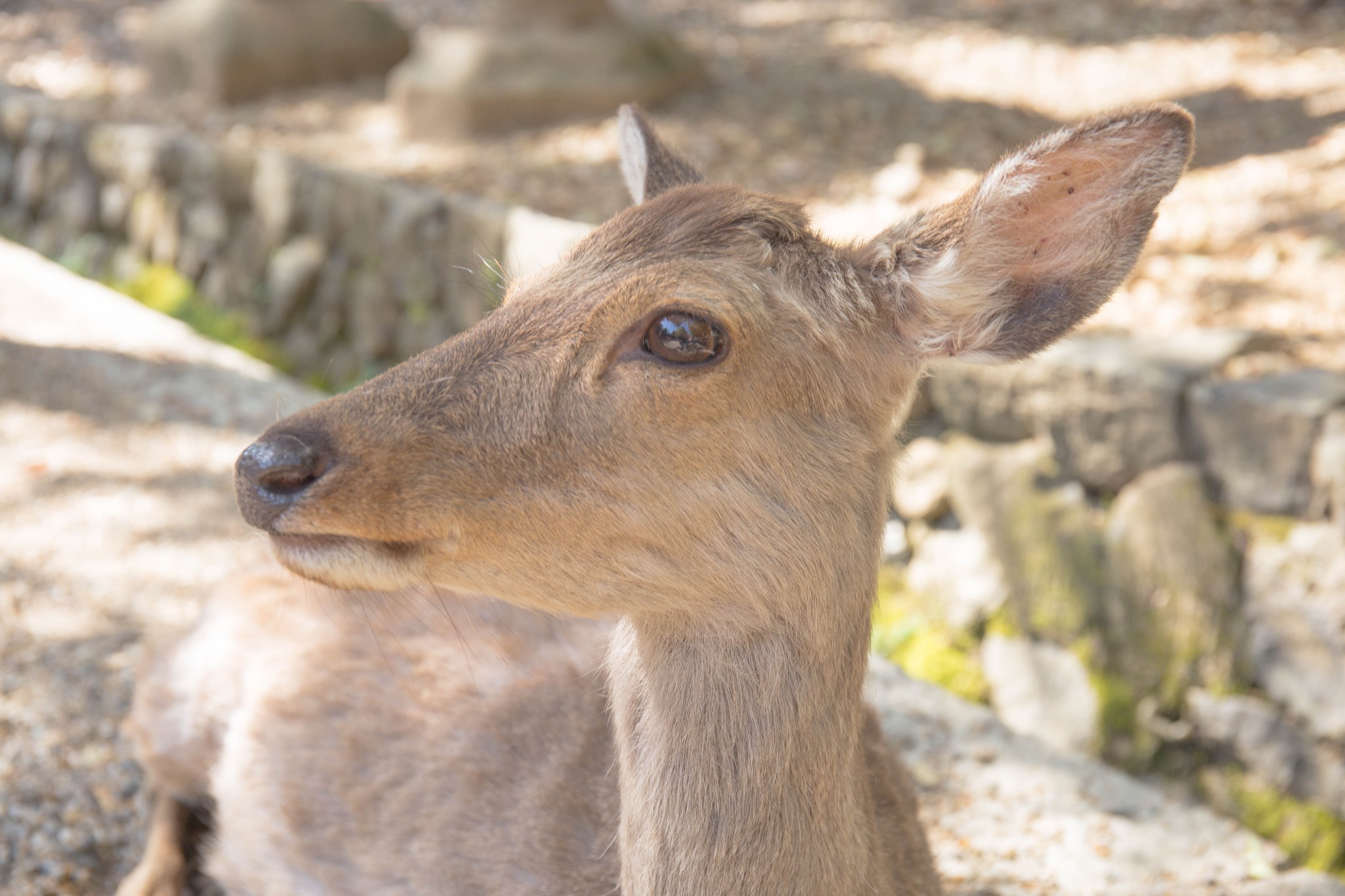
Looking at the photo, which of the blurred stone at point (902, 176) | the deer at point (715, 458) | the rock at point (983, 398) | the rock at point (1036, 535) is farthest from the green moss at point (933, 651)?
the deer at point (715, 458)

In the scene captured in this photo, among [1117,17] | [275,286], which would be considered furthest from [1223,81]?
[275,286]

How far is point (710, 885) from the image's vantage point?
200cm

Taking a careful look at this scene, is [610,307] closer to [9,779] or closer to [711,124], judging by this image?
[9,779]

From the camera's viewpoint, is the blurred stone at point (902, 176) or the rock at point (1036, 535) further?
the blurred stone at point (902, 176)

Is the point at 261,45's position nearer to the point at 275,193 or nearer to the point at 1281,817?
the point at 275,193

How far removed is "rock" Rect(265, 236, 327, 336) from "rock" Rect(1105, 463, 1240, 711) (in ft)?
15.0

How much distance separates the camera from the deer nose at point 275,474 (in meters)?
1.75

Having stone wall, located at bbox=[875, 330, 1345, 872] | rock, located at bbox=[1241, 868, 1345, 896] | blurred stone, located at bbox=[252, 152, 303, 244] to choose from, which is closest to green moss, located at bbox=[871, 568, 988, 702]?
stone wall, located at bbox=[875, 330, 1345, 872]

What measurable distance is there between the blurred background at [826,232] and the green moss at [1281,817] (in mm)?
13

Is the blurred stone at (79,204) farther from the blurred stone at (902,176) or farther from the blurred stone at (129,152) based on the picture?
the blurred stone at (902,176)

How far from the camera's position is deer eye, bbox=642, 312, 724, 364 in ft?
6.36

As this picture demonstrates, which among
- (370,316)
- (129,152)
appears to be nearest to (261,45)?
(129,152)

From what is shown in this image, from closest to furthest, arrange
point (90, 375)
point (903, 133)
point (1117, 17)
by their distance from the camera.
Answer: point (90, 375)
point (903, 133)
point (1117, 17)

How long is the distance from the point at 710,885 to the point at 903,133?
19.0ft
